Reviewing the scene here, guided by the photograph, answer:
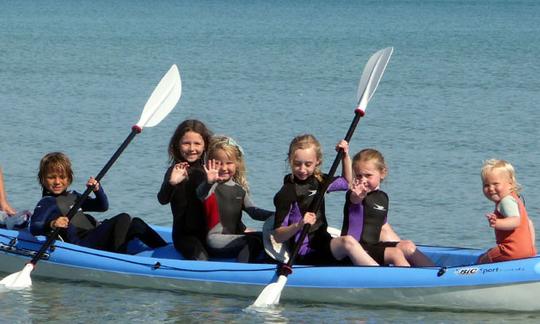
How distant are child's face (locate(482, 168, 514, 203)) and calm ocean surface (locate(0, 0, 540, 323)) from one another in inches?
27.6

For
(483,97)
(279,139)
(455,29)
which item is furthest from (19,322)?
(455,29)

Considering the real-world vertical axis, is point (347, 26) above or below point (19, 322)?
above

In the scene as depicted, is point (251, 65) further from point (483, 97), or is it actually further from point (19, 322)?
point (19, 322)

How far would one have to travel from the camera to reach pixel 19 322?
7.75 meters

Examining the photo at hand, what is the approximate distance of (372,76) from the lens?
9289 mm

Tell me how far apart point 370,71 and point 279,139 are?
649 cm

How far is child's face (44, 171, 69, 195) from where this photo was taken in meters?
8.55

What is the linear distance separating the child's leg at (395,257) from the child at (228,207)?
2.73ft

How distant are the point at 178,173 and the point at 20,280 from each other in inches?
46.2

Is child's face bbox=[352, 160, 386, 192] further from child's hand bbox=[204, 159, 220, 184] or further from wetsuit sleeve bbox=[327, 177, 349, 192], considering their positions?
child's hand bbox=[204, 159, 220, 184]

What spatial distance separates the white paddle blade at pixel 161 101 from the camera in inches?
383

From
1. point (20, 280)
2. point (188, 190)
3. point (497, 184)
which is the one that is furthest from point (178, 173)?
point (497, 184)

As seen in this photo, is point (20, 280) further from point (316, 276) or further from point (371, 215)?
point (371, 215)

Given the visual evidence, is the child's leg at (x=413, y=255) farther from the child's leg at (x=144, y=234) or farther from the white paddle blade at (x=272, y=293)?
the child's leg at (x=144, y=234)
